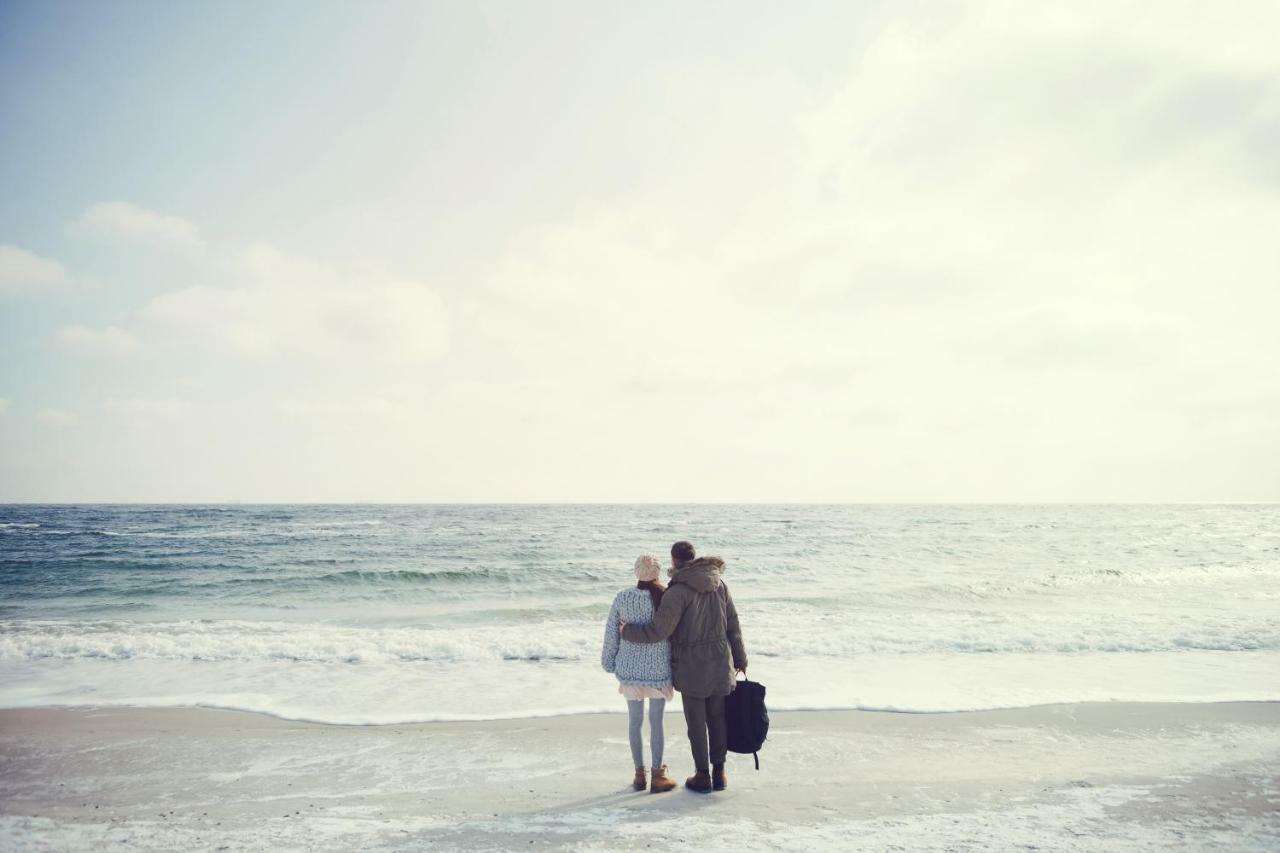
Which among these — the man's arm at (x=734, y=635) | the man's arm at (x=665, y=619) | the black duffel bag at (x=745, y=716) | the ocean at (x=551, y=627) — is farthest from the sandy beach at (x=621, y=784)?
the man's arm at (x=665, y=619)

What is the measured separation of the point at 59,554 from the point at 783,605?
98.0ft

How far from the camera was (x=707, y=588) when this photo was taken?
5148 millimetres

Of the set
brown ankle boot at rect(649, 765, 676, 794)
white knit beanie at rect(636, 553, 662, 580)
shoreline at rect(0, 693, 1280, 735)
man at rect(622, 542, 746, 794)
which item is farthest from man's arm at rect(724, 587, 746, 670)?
shoreline at rect(0, 693, 1280, 735)

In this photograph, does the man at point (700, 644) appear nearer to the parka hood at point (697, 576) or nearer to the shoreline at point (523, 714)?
the parka hood at point (697, 576)

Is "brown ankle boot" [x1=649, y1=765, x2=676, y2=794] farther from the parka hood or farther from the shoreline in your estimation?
the shoreline

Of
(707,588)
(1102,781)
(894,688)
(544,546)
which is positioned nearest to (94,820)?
(707,588)

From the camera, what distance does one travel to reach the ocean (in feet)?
29.2

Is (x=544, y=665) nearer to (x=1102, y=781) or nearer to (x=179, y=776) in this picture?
(x=179, y=776)

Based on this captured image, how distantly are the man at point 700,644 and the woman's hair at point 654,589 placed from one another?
12cm

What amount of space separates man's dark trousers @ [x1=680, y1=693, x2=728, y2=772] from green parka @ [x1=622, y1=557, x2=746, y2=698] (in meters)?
0.13

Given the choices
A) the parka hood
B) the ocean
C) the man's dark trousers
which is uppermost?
the parka hood

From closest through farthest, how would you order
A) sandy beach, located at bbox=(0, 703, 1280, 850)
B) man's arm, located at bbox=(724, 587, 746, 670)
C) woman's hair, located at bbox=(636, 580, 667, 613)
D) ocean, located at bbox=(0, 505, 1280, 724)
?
sandy beach, located at bbox=(0, 703, 1280, 850), woman's hair, located at bbox=(636, 580, 667, 613), man's arm, located at bbox=(724, 587, 746, 670), ocean, located at bbox=(0, 505, 1280, 724)

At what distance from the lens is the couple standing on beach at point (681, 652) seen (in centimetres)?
516

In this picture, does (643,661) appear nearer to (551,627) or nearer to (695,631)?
(695,631)
